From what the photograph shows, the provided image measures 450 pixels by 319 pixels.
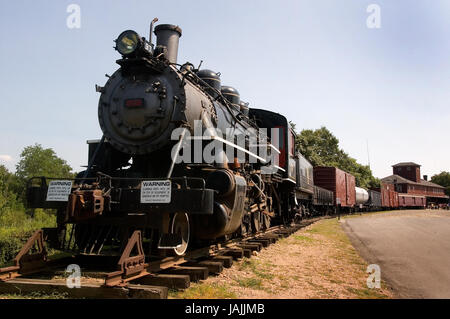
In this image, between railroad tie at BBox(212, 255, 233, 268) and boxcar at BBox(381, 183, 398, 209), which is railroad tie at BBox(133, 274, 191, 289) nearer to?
railroad tie at BBox(212, 255, 233, 268)

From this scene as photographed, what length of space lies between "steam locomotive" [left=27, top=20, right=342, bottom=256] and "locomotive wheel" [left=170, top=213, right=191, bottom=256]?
0.6 inches

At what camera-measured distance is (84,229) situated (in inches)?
207

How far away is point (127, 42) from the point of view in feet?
18.6

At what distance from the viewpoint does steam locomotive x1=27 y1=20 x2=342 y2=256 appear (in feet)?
15.0

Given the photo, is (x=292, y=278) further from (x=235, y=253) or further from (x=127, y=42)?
(x=127, y=42)

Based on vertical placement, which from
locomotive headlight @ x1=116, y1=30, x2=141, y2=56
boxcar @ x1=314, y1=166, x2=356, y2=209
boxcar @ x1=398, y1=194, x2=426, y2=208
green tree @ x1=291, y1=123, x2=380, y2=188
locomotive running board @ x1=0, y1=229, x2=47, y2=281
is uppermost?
green tree @ x1=291, y1=123, x2=380, y2=188

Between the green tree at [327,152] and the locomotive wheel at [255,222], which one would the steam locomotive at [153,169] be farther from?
the green tree at [327,152]

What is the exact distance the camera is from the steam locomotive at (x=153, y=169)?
4.58 m

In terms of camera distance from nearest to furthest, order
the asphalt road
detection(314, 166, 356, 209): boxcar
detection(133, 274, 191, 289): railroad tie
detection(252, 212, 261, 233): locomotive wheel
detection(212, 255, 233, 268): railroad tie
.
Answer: detection(133, 274, 191, 289): railroad tie
the asphalt road
detection(212, 255, 233, 268): railroad tie
detection(252, 212, 261, 233): locomotive wheel
detection(314, 166, 356, 209): boxcar

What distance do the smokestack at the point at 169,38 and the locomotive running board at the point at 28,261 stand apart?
375cm

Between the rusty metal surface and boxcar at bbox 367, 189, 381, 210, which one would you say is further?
boxcar at bbox 367, 189, 381, 210

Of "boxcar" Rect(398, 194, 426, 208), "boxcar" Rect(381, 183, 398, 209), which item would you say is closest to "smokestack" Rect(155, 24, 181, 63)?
"boxcar" Rect(381, 183, 398, 209)

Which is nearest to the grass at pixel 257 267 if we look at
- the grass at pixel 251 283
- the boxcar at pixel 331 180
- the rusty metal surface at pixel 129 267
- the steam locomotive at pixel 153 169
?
the grass at pixel 251 283

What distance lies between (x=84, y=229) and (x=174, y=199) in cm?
171
